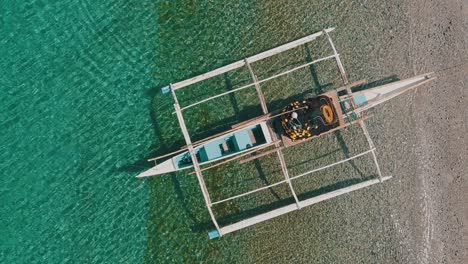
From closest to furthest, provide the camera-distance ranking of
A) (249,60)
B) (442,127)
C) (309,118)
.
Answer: (309,118)
(249,60)
(442,127)

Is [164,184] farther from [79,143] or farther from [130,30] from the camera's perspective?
[130,30]

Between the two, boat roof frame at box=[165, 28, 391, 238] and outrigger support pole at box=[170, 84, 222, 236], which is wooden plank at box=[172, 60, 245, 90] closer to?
boat roof frame at box=[165, 28, 391, 238]

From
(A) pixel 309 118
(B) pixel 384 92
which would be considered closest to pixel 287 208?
(A) pixel 309 118

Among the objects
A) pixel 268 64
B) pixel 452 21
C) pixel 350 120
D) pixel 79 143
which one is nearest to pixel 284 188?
pixel 350 120

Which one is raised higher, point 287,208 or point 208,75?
point 208,75

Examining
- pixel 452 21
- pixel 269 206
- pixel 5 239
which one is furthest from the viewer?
pixel 452 21

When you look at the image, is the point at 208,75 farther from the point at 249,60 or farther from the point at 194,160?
the point at 194,160

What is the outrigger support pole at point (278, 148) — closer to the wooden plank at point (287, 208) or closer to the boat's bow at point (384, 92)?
the wooden plank at point (287, 208)

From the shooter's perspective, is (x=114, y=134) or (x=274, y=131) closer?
(x=274, y=131)

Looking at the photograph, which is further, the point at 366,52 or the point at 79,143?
the point at 366,52
